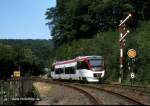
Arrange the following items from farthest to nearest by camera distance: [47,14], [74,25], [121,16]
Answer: [47,14] < [74,25] < [121,16]

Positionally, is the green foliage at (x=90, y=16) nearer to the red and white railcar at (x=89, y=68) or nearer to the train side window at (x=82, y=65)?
the red and white railcar at (x=89, y=68)

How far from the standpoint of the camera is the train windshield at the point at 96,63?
Result: 2003 inches

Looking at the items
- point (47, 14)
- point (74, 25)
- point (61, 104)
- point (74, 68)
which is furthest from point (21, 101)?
point (47, 14)

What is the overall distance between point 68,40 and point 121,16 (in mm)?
16753

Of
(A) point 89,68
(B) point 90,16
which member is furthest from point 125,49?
(B) point 90,16

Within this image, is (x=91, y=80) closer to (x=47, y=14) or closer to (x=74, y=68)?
(x=74, y=68)

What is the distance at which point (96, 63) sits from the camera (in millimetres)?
51156

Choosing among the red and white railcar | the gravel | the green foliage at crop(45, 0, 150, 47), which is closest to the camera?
the gravel

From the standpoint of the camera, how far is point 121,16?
80.4 m

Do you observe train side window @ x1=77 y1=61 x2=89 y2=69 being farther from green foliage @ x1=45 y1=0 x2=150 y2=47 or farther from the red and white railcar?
green foliage @ x1=45 y1=0 x2=150 y2=47

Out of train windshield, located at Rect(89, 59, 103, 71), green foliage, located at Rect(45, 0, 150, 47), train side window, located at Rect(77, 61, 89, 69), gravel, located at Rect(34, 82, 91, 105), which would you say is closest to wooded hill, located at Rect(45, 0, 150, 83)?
green foliage, located at Rect(45, 0, 150, 47)

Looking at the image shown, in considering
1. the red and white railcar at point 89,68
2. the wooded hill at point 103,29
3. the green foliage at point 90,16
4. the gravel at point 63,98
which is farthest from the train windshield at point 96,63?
the green foliage at point 90,16

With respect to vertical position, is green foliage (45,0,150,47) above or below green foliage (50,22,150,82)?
above

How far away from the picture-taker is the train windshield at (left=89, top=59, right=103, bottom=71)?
50875mm
